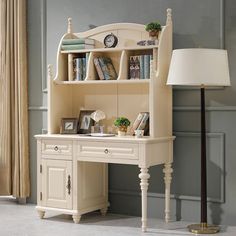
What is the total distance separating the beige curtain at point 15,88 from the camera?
543cm

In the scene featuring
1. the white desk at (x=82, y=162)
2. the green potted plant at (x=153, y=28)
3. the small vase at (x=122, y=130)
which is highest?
the green potted plant at (x=153, y=28)

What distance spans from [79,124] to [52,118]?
25 cm

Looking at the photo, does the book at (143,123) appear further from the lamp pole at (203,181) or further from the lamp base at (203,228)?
the lamp base at (203,228)

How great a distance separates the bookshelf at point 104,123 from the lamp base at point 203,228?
0.33m

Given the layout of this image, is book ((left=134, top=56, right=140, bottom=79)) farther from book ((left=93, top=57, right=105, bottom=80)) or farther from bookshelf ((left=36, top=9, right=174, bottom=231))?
book ((left=93, top=57, right=105, bottom=80))

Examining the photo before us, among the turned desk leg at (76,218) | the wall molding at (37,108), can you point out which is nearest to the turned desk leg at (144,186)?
the turned desk leg at (76,218)

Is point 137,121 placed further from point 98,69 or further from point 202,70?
point 202,70

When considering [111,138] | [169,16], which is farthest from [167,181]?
[169,16]

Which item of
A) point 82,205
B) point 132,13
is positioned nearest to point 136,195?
point 82,205

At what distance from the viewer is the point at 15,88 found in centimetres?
547

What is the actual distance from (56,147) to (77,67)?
0.72 metres

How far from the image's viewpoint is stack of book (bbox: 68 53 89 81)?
485 centimetres

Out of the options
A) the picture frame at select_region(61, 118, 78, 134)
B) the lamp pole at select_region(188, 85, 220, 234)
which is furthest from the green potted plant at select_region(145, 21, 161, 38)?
the picture frame at select_region(61, 118, 78, 134)

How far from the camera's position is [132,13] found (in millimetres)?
4895
